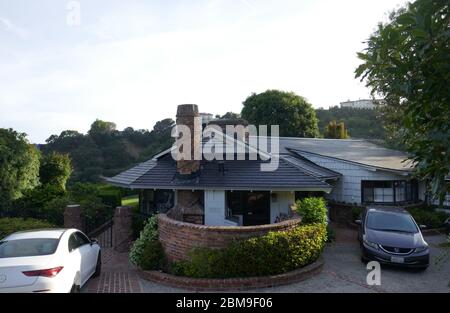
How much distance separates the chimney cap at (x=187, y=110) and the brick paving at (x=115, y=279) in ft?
19.7

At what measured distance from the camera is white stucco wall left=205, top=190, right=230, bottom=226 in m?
14.1

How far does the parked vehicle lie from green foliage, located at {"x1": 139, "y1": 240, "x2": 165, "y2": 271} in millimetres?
5761

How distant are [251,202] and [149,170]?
499 cm

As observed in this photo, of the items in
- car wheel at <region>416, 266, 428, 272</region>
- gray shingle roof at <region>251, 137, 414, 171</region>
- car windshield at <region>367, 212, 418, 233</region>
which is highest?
gray shingle roof at <region>251, 137, 414, 171</region>

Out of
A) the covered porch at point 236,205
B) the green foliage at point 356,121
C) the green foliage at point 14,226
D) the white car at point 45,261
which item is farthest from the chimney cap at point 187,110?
the green foliage at point 356,121

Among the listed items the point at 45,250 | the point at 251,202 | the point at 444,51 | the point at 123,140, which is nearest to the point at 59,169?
the point at 251,202

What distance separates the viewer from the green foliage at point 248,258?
7.95 m

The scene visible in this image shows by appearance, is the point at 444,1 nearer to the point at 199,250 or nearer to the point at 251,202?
the point at 199,250

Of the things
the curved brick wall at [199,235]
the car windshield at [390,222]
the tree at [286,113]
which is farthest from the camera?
the tree at [286,113]

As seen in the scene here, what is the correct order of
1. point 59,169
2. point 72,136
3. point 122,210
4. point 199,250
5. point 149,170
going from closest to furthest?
point 199,250 < point 122,210 < point 149,170 < point 59,169 < point 72,136

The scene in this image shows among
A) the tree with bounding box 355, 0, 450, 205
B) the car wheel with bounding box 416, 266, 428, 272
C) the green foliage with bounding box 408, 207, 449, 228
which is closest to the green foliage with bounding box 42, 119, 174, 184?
the green foliage with bounding box 408, 207, 449, 228

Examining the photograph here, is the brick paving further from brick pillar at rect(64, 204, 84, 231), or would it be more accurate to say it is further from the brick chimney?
the brick chimney

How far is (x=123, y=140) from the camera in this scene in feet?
157

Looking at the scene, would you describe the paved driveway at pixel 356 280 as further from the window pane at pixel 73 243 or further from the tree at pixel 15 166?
the tree at pixel 15 166
